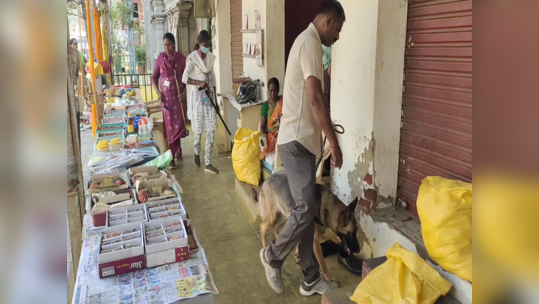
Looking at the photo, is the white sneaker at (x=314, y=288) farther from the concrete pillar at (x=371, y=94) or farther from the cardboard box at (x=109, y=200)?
the cardboard box at (x=109, y=200)

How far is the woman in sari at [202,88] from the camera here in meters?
5.56

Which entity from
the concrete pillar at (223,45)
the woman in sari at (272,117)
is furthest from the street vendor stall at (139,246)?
the concrete pillar at (223,45)

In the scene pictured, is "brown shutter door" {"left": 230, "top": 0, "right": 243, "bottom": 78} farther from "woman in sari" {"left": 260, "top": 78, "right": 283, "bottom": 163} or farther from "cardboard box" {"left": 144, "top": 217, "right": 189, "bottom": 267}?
"cardboard box" {"left": 144, "top": 217, "right": 189, "bottom": 267}

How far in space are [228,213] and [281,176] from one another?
138 centimetres

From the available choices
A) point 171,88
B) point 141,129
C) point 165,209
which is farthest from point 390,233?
point 171,88

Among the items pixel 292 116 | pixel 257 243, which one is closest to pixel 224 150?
pixel 257 243

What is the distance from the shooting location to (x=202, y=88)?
5.59m

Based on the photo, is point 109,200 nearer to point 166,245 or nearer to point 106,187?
point 106,187

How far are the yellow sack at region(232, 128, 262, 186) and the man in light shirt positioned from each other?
6.58 feet

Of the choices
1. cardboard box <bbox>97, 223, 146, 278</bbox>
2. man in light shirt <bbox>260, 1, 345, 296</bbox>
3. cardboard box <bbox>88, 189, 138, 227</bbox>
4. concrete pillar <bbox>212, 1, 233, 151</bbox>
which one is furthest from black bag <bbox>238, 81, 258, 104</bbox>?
cardboard box <bbox>97, 223, 146, 278</bbox>

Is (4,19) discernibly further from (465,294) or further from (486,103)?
(465,294)

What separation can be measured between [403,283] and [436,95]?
54.7 inches

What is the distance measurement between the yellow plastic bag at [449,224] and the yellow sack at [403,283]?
4.4 inches

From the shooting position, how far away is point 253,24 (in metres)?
6.18
